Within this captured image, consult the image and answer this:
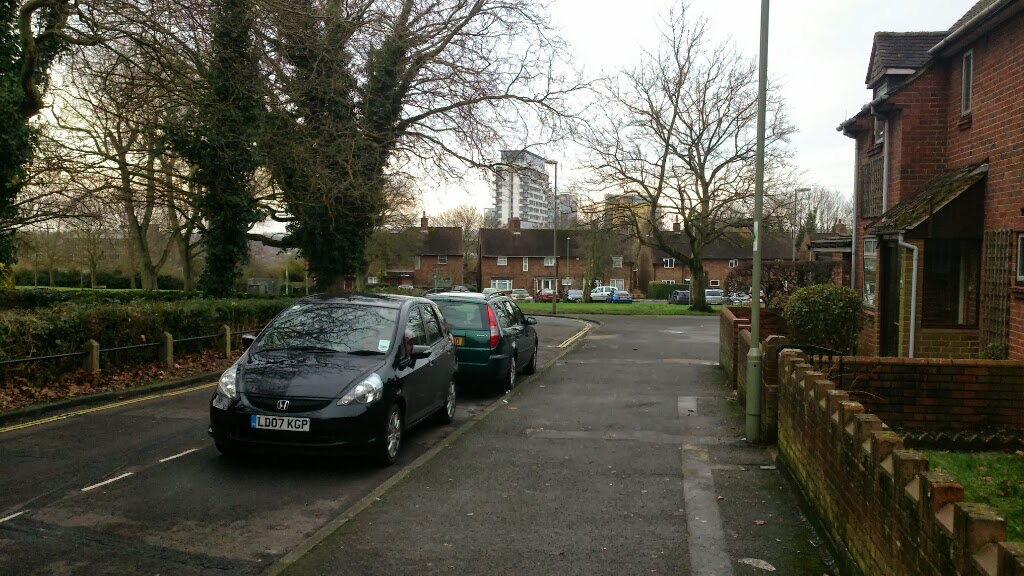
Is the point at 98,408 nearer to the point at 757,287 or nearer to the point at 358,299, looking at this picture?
the point at 358,299

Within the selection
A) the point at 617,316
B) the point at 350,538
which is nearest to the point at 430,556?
the point at 350,538

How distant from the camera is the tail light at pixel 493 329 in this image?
1268cm

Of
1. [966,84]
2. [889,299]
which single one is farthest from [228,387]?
[889,299]

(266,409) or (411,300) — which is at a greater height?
(411,300)

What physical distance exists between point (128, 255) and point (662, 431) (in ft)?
179

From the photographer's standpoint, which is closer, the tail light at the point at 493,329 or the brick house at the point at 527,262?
the tail light at the point at 493,329

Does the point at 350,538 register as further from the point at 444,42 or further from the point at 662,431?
the point at 444,42

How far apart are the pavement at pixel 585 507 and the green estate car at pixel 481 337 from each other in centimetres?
125

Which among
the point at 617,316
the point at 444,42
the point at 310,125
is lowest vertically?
the point at 617,316

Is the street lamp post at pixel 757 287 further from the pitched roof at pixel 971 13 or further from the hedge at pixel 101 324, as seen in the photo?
the hedge at pixel 101 324

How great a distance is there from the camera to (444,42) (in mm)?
23234

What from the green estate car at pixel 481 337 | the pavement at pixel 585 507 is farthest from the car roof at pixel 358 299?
the green estate car at pixel 481 337

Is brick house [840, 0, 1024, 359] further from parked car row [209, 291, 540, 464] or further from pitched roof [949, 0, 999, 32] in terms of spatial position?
parked car row [209, 291, 540, 464]

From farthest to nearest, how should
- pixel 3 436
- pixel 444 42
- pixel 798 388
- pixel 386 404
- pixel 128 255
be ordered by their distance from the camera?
pixel 128 255, pixel 444 42, pixel 3 436, pixel 386 404, pixel 798 388
